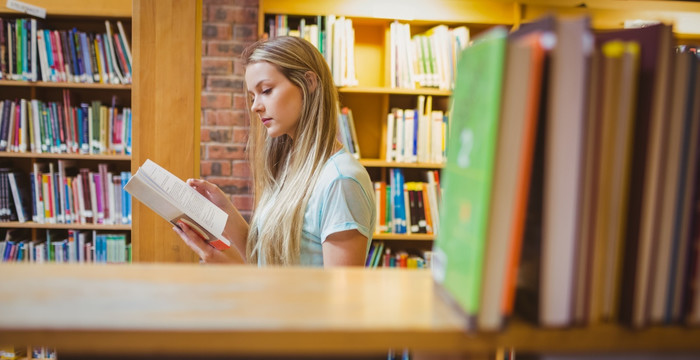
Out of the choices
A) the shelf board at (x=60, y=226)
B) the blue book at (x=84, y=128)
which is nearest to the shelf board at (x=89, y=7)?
the blue book at (x=84, y=128)

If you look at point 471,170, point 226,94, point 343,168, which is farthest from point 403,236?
point 471,170

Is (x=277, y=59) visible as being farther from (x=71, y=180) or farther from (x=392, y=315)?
(x=71, y=180)

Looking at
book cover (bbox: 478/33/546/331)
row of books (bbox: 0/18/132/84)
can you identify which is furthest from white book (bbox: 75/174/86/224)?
book cover (bbox: 478/33/546/331)

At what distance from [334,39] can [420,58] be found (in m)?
0.49

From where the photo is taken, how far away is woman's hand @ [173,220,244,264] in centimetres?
164

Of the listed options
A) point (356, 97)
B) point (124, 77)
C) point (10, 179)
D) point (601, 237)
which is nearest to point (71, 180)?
point (10, 179)

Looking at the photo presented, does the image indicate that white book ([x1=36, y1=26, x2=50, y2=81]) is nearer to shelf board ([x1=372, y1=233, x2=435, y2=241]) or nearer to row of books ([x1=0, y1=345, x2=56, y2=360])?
row of books ([x1=0, y1=345, x2=56, y2=360])

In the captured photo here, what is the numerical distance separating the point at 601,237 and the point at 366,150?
9.12 feet

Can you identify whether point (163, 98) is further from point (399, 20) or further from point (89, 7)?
point (399, 20)

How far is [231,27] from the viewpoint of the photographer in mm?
3223

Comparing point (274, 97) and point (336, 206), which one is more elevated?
point (274, 97)

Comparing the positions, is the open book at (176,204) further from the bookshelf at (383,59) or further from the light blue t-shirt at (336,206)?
the bookshelf at (383,59)

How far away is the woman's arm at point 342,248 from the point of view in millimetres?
1430

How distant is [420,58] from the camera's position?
3.00 meters
